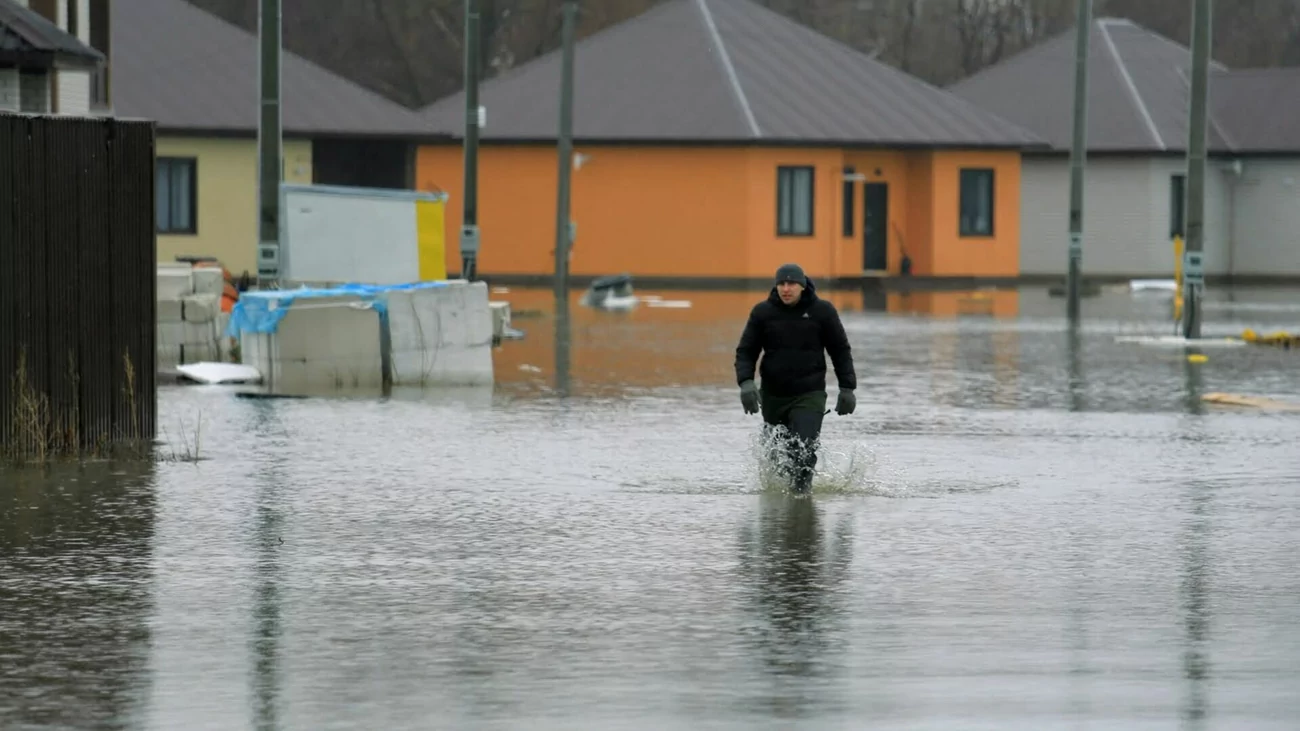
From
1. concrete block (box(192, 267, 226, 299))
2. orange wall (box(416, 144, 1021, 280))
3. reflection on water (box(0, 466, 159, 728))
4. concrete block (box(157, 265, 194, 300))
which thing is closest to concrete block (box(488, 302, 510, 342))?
concrete block (box(192, 267, 226, 299))

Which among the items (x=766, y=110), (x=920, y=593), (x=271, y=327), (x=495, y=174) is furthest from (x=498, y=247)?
(x=920, y=593)

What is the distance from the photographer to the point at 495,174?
61000mm

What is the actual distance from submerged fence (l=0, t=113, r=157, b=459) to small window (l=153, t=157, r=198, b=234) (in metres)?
37.2

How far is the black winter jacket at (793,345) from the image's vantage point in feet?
52.6

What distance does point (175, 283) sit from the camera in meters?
27.6

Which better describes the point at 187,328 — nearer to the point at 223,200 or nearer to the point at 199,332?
the point at 199,332

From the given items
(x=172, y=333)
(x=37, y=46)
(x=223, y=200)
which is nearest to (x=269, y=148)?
(x=172, y=333)

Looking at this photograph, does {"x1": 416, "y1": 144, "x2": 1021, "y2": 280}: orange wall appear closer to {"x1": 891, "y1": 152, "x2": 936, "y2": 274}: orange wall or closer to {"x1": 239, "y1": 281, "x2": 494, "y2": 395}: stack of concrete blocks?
{"x1": 891, "y1": 152, "x2": 936, "y2": 274}: orange wall

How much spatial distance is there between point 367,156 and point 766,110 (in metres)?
9.16

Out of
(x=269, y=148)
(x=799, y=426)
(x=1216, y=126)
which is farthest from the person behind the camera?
(x=1216, y=126)

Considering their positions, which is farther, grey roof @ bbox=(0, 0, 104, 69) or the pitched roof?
the pitched roof

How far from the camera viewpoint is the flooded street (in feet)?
30.1

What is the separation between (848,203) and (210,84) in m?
15.1

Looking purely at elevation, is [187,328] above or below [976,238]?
below
